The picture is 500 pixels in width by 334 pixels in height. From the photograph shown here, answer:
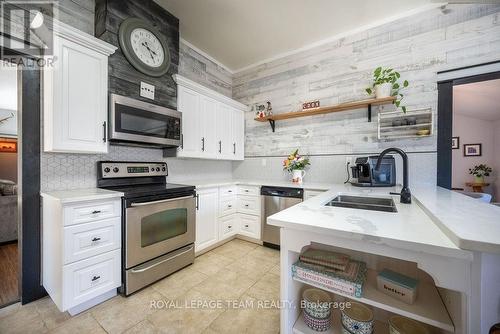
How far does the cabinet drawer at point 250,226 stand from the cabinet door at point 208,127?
39.0 inches

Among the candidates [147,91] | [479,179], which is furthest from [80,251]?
[479,179]

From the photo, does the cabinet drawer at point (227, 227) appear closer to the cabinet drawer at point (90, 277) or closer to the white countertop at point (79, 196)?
the cabinet drawer at point (90, 277)

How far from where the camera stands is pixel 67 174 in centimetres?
177

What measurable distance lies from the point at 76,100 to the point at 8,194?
2473 millimetres

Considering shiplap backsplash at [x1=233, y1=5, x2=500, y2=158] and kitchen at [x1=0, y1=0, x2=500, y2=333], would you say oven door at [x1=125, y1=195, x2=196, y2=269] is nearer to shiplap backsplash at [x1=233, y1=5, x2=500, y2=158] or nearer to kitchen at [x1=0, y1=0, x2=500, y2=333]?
kitchen at [x1=0, y1=0, x2=500, y2=333]

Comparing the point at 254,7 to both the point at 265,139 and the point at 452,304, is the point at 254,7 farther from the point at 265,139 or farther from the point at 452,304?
the point at 452,304

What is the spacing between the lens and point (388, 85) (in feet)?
7.41

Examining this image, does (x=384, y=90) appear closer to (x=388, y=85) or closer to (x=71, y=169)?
(x=388, y=85)

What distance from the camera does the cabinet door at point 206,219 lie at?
2.41 meters

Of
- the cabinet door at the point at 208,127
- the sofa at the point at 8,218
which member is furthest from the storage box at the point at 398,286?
the sofa at the point at 8,218

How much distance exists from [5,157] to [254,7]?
261 inches

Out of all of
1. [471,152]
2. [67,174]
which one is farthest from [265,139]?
[471,152]

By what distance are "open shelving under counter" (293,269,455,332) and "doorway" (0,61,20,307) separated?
2533 mm

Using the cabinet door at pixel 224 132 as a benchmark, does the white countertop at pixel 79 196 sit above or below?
below
